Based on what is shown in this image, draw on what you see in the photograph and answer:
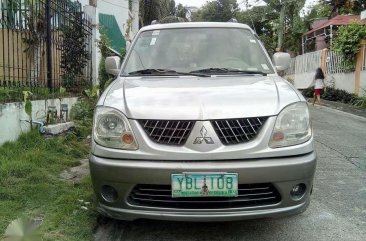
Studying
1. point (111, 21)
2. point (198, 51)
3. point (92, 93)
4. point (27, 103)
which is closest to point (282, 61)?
point (198, 51)

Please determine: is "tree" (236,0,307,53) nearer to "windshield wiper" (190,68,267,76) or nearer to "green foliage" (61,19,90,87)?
"green foliage" (61,19,90,87)

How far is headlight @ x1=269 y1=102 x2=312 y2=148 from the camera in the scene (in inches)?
112

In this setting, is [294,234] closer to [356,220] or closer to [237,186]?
[356,220]

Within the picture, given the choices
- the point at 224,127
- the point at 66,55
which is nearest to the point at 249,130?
the point at 224,127

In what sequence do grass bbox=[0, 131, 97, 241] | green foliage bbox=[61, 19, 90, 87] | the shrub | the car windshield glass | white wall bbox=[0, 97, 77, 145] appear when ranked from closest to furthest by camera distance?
grass bbox=[0, 131, 97, 241] < the car windshield glass < white wall bbox=[0, 97, 77, 145] < green foliage bbox=[61, 19, 90, 87] < the shrub

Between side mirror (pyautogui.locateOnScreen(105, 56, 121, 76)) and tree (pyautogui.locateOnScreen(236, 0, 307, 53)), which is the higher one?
tree (pyautogui.locateOnScreen(236, 0, 307, 53))

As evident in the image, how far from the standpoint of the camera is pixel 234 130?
9.16 feet

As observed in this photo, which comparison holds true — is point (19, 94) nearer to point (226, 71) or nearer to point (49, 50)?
point (49, 50)

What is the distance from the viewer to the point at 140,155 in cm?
275

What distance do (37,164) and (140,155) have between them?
235 cm

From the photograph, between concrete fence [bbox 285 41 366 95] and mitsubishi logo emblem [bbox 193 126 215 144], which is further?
concrete fence [bbox 285 41 366 95]

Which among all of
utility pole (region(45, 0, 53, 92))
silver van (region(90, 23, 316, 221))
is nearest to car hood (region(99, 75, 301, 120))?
silver van (region(90, 23, 316, 221))

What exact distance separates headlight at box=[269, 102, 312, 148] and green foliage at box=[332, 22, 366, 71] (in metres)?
13.1

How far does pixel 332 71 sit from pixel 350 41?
3.08m
